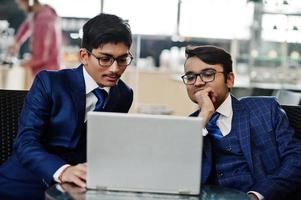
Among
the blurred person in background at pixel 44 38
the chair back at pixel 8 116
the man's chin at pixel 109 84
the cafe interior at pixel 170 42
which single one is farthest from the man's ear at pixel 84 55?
the cafe interior at pixel 170 42

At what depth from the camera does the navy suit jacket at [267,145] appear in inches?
86.7

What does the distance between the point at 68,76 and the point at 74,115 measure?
0.17 m

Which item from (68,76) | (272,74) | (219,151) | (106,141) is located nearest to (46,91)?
(68,76)

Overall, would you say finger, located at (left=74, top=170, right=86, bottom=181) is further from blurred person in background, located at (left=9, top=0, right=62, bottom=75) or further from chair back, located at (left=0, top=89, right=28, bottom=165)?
blurred person in background, located at (left=9, top=0, right=62, bottom=75)

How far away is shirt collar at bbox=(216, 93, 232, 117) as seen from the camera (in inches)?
92.2

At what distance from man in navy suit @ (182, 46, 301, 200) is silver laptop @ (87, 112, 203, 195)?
0.45m

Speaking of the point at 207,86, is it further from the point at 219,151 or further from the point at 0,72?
the point at 0,72

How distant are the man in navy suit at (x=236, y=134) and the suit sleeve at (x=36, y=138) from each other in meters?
0.56

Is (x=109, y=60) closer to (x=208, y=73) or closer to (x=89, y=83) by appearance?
(x=89, y=83)

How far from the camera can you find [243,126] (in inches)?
90.6

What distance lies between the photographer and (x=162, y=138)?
69.0 inches

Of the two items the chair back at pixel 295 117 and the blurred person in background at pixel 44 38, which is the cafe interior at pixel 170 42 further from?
the chair back at pixel 295 117

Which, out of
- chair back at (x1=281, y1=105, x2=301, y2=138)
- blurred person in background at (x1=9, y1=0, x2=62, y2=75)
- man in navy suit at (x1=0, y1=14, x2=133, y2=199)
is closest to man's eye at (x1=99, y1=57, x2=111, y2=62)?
man in navy suit at (x1=0, y1=14, x2=133, y2=199)

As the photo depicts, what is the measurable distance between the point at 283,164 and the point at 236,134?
0.21 metres
